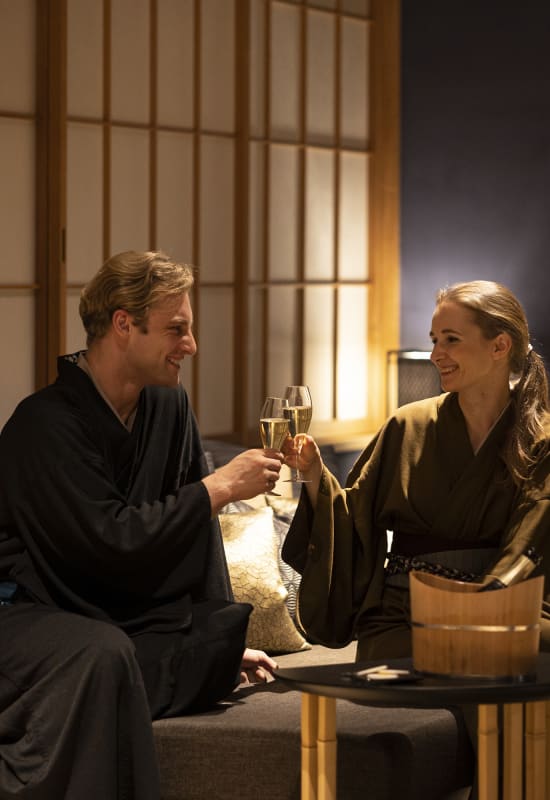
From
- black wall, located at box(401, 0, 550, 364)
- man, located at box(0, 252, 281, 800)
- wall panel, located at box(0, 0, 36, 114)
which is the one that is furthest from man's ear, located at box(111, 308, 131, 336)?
black wall, located at box(401, 0, 550, 364)

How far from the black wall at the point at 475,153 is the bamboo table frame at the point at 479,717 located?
2946 millimetres

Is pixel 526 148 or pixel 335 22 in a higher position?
pixel 335 22

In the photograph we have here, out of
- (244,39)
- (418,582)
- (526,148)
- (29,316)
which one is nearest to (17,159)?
(29,316)

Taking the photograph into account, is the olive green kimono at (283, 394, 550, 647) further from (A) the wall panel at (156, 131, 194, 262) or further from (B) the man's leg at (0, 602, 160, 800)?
(A) the wall panel at (156, 131, 194, 262)

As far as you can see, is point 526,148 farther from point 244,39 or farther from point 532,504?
point 532,504

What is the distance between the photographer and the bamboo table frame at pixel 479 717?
216 centimetres

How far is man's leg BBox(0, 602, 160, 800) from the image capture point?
8.25 ft

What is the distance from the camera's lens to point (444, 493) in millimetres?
3061

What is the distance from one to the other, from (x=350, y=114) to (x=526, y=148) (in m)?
0.75

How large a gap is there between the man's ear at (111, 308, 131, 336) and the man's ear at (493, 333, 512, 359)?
2.63 ft

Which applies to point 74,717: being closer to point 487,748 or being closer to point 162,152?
point 487,748

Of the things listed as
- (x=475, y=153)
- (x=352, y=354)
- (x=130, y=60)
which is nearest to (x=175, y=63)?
(x=130, y=60)

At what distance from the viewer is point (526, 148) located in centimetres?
537

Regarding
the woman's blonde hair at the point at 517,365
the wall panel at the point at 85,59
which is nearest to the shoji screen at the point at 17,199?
the wall panel at the point at 85,59
